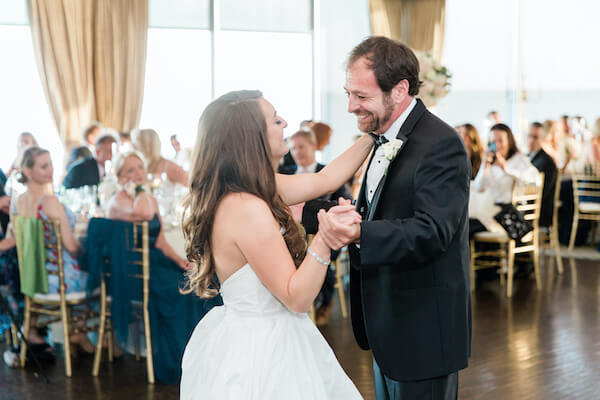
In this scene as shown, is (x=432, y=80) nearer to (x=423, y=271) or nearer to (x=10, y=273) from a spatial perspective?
(x=10, y=273)

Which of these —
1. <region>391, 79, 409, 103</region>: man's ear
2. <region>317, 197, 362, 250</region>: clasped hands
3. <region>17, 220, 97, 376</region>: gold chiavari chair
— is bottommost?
<region>17, 220, 97, 376</region>: gold chiavari chair

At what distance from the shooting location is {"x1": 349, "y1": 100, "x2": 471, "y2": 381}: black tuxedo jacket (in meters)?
1.80

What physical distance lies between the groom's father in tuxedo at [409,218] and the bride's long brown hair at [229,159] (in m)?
0.29

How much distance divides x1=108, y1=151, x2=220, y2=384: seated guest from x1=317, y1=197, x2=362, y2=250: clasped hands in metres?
2.37

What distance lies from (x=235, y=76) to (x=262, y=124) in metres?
8.13

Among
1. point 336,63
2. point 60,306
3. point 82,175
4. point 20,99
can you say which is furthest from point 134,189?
point 336,63

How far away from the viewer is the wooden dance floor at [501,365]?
154 inches

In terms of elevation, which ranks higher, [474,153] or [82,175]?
[474,153]

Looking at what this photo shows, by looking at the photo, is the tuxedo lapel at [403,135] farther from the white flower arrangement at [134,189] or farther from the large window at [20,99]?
the large window at [20,99]

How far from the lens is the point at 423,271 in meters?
1.91

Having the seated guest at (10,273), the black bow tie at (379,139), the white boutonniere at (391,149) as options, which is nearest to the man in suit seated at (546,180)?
the seated guest at (10,273)

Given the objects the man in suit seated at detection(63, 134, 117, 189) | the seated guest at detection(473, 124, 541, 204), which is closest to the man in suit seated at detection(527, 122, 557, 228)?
the seated guest at detection(473, 124, 541, 204)

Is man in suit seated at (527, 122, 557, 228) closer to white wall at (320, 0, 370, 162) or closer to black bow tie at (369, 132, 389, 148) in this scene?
white wall at (320, 0, 370, 162)

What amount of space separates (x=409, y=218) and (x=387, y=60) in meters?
0.46
